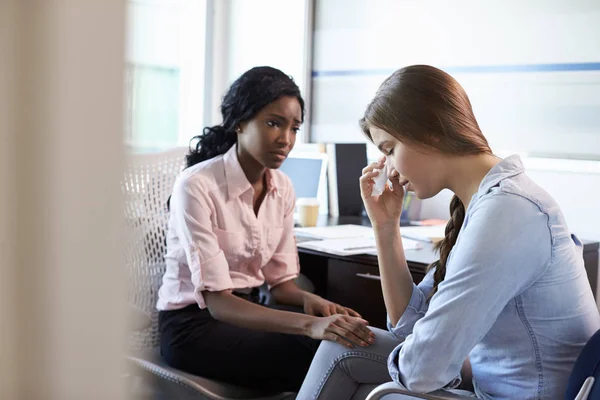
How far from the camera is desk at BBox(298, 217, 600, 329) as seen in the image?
187cm

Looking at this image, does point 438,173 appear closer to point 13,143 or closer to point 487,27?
point 13,143

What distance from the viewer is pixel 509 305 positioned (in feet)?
3.69

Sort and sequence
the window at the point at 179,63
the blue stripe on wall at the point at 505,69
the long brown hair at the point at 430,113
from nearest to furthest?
the long brown hair at the point at 430,113
the blue stripe on wall at the point at 505,69
the window at the point at 179,63

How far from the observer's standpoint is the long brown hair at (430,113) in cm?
123

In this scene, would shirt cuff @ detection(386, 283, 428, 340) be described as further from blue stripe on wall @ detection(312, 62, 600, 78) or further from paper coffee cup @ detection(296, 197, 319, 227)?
blue stripe on wall @ detection(312, 62, 600, 78)

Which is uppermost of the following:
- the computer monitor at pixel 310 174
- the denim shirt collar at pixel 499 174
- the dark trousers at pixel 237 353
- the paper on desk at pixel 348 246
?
the denim shirt collar at pixel 499 174

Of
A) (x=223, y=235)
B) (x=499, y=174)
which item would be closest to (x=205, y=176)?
(x=223, y=235)

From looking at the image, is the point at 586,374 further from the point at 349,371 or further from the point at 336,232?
the point at 336,232

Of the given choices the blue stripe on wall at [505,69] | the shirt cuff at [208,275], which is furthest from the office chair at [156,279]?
the blue stripe on wall at [505,69]

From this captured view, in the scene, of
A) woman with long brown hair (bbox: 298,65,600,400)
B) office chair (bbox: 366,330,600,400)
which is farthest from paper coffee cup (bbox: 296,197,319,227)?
office chair (bbox: 366,330,600,400)

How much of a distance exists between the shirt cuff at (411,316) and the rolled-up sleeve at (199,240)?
42 centimetres

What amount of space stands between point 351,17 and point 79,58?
9.28 feet

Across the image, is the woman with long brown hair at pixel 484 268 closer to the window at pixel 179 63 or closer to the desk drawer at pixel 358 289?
the desk drawer at pixel 358 289

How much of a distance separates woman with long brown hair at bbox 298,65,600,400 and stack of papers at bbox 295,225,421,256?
26.0 inches
